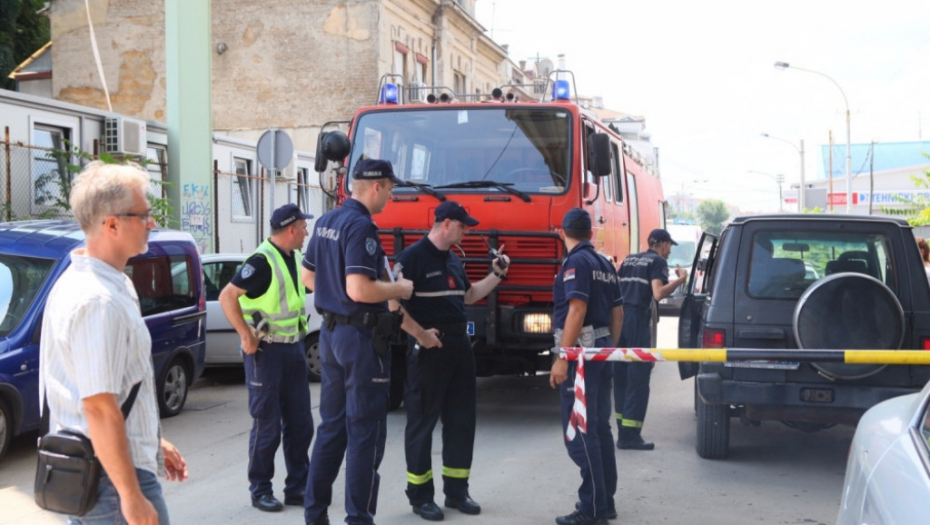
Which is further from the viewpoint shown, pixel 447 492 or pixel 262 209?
pixel 262 209

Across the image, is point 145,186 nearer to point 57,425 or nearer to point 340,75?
point 57,425

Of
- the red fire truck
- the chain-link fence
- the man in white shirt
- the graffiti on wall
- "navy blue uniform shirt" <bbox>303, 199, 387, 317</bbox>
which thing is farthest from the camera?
the graffiti on wall

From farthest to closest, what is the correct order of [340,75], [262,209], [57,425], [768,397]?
[340,75]
[262,209]
[768,397]
[57,425]

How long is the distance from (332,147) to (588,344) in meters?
3.50

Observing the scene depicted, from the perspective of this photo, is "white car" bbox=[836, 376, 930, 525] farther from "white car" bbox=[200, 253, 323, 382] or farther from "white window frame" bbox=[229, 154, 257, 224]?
"white window frame" bbox=[229, 154, 257, 224]

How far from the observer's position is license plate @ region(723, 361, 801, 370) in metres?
6.95

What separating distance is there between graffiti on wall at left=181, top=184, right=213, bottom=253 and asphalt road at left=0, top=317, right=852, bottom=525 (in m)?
5.82

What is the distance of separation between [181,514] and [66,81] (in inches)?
1047

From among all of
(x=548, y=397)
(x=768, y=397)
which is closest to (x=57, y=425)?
(x=768, y=397)

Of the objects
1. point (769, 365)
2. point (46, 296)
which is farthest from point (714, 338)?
point (46, 296)

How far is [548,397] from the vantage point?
10.8 meters

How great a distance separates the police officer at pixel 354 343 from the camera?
520 centimetres

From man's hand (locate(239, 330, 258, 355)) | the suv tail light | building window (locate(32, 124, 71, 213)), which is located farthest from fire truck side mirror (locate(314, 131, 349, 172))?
building window (locate(32, 124, 71, 213))

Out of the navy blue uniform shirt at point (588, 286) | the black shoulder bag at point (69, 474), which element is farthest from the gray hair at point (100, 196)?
the navy blue uniform shirt at point (588, 286)
